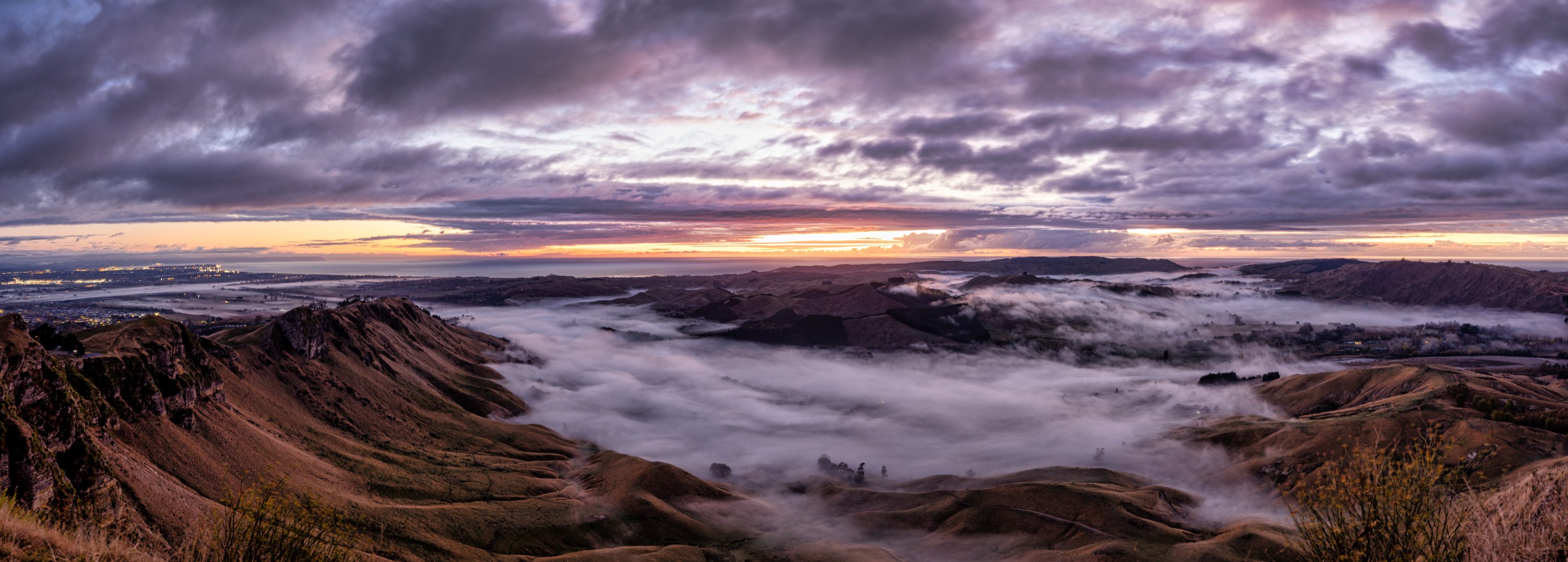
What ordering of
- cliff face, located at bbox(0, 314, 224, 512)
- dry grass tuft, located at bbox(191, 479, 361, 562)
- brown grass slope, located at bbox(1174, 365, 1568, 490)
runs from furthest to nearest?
brown grass slope, located at bbox(1174, 365, 1568, 490) < cliff face, located at bbox(0, 314, 224, 512) < dry grass tuft, located at bbox(191, 479, 361, 562)

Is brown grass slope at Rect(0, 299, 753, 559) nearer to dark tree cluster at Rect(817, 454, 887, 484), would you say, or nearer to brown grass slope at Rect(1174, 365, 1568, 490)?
dark tree cluster at Rect(817, 454, 887, 484)

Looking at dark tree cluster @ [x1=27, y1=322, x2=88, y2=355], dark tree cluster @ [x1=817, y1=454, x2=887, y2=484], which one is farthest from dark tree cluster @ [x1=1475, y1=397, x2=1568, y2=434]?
dark tree cluster @ [x1=27, y1=322, x2=88, y2=355]

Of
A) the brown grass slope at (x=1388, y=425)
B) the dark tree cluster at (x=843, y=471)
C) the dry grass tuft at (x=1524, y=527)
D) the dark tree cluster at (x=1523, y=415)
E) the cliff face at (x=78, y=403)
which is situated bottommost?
the dark tree cluster at (x=843, y=471)

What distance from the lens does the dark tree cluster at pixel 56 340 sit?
2945 inches

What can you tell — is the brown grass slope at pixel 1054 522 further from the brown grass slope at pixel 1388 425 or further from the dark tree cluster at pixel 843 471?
the brown grass slope at pixel 1388 425

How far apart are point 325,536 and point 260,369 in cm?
14003

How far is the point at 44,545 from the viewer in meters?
19.0

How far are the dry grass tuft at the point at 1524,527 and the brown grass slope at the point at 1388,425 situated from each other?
98.1 meters

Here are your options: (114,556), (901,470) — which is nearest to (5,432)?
(114,556)

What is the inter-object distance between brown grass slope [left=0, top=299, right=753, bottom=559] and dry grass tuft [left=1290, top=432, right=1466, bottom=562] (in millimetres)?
41351

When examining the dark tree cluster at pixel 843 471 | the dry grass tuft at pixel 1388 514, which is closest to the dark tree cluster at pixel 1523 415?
the dark tree cluster at pixel 843 471

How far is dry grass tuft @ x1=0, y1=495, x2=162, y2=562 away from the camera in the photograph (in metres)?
18.0

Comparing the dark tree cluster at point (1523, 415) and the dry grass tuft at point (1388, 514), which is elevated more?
the dry grass tuft at point (1388, 514)

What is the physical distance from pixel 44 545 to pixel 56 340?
87071 mm
